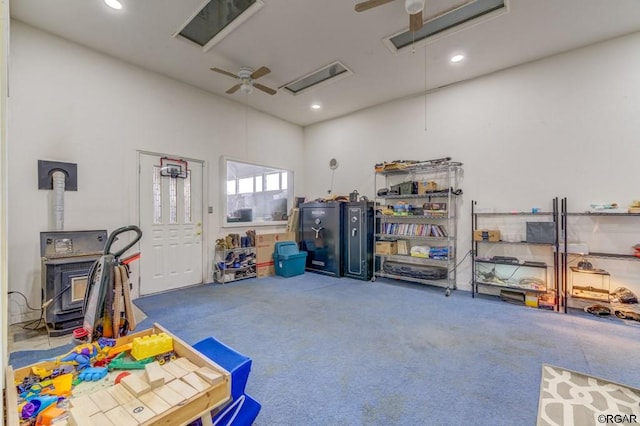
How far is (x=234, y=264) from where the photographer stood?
208 inches

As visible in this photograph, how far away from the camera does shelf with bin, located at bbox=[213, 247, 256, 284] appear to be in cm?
513

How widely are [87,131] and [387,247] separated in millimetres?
4887

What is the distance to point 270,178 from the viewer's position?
21.2 feet

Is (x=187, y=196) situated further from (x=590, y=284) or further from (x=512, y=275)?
(x=590, y=284)

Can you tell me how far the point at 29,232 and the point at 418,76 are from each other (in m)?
5.75

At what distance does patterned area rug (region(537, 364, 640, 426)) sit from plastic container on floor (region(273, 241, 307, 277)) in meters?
4.15

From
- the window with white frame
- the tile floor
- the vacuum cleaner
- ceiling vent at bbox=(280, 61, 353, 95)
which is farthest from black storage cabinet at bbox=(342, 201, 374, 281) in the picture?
the vacuum cleaner

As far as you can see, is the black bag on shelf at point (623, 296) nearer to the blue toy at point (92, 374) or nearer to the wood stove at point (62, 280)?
the blue toy at point (92, 374)

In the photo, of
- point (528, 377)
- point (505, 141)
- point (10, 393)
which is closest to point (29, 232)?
point (10, 393)

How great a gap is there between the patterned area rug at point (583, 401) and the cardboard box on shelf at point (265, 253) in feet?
14.7

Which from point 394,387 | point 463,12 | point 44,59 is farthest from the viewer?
point 44,59

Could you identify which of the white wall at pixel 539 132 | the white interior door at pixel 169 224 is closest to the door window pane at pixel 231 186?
the white interior door at pixel 169 224

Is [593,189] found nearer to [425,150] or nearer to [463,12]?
[425,150]

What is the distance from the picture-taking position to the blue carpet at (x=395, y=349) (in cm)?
188
